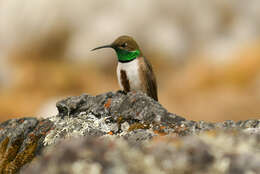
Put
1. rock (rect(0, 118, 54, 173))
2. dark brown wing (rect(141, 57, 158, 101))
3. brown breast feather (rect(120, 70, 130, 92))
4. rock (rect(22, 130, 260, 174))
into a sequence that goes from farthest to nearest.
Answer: dark brown wing (rect(141, 57, 158, 101))
brown breast feather (rect(120, 70, 130, 92))
rock (rect(0, 118, 54, 173))
rock (rect(22, 130, 260, 174))

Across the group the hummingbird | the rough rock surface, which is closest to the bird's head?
the hummingbird

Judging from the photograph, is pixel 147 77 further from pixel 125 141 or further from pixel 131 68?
pixel 125 141

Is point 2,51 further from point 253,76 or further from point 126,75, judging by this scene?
point 126,75

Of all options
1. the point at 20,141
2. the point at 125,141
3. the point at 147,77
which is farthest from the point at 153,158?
the point at 147,77

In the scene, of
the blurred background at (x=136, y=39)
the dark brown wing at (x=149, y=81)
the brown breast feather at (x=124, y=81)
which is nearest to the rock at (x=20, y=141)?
the brown breast feather at (x=124, y=81)

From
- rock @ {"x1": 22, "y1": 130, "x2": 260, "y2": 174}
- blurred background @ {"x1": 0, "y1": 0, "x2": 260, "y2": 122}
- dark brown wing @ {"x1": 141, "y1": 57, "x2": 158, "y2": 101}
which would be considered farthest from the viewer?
blurred background @ {"x1": 0, "y1": 0, "x2": 260, "y2": 122}

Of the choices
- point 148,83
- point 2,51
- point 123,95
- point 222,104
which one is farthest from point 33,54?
point 123,95

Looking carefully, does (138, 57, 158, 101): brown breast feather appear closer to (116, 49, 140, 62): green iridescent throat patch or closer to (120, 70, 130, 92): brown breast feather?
(116, 49, 140, 62): green iridescent throat patch

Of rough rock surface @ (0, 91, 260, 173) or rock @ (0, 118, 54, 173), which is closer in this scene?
rough rock surface @ (0, 91, 260, 173)
